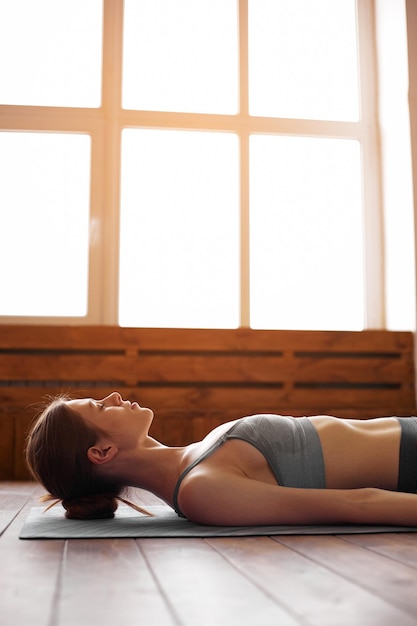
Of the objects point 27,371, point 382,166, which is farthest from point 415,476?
point 382,166

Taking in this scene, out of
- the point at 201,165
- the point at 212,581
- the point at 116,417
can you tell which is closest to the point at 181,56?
the point at 201,165

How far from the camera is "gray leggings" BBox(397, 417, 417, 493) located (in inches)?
76.7

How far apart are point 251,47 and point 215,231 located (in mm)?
1123

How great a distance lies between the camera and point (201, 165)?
4.39 metres

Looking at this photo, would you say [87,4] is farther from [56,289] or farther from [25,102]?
[56,289]

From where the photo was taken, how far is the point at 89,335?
3992mm

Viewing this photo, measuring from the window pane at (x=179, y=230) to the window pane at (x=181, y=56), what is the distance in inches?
7.9

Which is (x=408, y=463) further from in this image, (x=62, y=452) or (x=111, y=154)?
(x=111, y=154)

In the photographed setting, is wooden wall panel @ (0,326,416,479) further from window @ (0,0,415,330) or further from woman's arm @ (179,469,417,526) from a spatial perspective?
woman's arm @ (179,469,417,526)

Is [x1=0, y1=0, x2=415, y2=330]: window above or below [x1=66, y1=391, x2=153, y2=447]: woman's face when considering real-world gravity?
above

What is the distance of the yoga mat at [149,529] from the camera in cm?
173

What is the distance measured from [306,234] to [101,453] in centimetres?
274

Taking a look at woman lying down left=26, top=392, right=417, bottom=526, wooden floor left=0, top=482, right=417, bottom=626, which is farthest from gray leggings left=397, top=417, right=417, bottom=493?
wooden floor left=0, top=482, right=417, bottom=626

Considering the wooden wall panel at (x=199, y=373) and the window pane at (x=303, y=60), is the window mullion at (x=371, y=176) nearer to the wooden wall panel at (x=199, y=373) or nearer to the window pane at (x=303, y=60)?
the window pane at (x=303, y=60)
